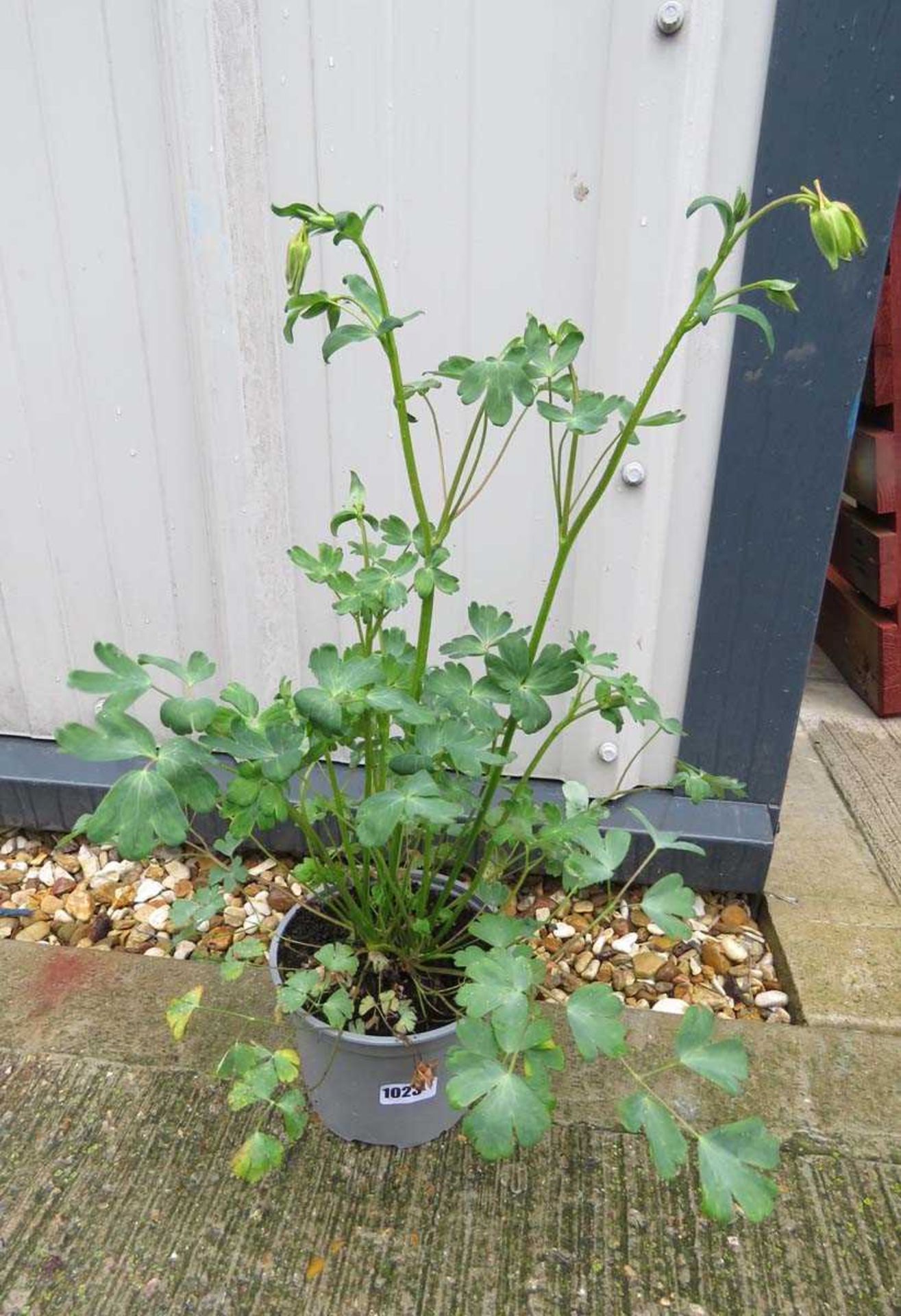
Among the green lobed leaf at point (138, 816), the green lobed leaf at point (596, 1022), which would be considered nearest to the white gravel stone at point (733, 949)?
the green lobed leaf at point (596, 1022)

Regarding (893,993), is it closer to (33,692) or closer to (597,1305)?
(597,1305)

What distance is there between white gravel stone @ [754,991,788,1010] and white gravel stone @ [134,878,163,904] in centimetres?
122

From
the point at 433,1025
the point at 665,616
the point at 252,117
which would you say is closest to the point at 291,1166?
the point at 433,1025

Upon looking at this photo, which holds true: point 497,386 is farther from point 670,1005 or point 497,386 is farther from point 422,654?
point 670,1005

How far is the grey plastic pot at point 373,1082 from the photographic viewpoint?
3.80ft

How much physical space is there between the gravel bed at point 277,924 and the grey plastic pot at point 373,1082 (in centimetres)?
39

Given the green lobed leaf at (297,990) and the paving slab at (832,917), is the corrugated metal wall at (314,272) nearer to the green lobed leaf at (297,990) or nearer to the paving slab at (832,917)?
the paving slab at (832,917)

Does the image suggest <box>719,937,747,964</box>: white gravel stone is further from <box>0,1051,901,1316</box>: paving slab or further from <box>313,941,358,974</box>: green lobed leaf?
<box>313,941,358,974</box>: green lobed leaf

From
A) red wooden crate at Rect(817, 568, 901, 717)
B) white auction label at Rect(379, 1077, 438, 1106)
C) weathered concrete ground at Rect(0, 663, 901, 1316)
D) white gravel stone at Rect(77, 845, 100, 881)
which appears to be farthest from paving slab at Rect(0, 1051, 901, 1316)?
red wooden crate at Rect(817, 568, 901, 717)

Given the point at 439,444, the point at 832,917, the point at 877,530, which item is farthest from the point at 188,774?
the point at 877,530

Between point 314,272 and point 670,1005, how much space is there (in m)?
1.45

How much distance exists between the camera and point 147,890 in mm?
1855

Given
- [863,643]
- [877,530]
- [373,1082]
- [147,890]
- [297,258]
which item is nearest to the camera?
[297,258]

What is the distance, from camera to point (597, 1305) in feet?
3.50
